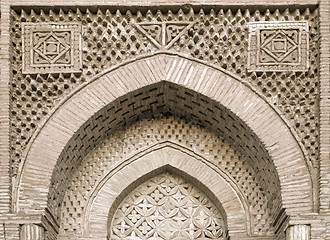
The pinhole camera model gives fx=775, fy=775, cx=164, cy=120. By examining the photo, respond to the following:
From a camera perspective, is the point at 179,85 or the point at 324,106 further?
the point at 179,85

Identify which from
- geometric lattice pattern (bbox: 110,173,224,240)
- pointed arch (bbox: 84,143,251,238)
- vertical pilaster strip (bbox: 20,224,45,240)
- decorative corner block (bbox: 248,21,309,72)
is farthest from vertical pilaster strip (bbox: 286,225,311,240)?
vertical pilaster strip (bbox: 20,224,45,240)

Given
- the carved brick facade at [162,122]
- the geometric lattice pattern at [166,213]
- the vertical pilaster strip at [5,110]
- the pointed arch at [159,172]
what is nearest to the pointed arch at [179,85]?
the carved brick facade at [162,122]

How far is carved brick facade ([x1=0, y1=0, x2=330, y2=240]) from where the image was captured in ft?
23.8

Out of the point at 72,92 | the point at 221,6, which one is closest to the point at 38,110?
the point at 72,92

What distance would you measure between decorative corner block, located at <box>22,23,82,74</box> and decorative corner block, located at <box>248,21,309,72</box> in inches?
67.1

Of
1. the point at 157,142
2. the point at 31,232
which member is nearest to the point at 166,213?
the point at 157,142

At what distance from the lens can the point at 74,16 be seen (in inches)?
302

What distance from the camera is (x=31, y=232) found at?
277 inches

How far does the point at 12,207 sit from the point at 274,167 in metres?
2.46

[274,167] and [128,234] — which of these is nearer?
[274,167]

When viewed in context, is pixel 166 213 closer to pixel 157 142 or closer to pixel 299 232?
pixel 157 142

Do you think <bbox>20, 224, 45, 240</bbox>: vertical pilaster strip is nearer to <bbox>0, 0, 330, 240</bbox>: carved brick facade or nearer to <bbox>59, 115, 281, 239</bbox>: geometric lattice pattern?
<bbox>0, 0, 330, 240</bbox>: carved brick facade

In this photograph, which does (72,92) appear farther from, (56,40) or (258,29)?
(258,29)

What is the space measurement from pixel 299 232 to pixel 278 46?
1815mm
